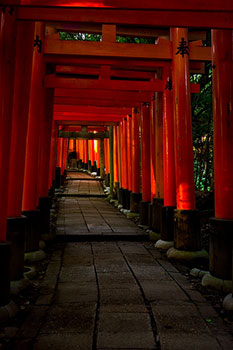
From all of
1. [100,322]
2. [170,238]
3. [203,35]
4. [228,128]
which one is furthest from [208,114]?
[100,322]

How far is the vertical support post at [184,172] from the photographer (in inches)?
221

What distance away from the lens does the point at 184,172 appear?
5.62m

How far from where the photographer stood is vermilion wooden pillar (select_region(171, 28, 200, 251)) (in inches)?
221

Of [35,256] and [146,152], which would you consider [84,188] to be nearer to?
[146,152]

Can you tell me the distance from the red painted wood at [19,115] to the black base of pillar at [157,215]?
380 centimetres

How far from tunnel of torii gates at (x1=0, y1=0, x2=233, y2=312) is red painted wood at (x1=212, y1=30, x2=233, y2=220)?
0.01 m

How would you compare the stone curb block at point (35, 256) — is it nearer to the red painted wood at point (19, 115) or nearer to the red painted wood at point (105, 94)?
the red painted wood at point (19, 115)

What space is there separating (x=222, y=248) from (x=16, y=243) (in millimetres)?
2619

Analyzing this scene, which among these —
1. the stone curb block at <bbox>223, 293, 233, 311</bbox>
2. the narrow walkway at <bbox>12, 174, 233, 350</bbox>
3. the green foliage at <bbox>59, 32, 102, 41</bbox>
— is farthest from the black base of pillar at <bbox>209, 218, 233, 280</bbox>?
the green foliage at <bbox>59, 32, 102, 41</bbox>

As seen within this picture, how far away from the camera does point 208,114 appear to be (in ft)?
34.1

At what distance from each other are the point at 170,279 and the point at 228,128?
86.9 inches

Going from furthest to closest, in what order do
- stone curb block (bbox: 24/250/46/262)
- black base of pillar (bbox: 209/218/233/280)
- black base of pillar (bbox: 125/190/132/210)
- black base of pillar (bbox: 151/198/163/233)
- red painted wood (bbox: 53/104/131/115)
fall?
1. black base of pillar (bbox: 125/190/132/210)
2. red painted wood (bbox: 53/104/131/115)
3. black base of pillar (bbox: 151/198/163/233)
4. stone curb block (bbox: 24/250/46/262)
5. black base of pillar (bbox: 209/218/233/280)

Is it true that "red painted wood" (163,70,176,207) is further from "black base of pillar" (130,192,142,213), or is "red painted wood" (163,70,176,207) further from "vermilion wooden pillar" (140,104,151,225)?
"black base of pillar" (130,192,142,213)

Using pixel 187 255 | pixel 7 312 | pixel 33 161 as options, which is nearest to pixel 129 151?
pixel 33 161
